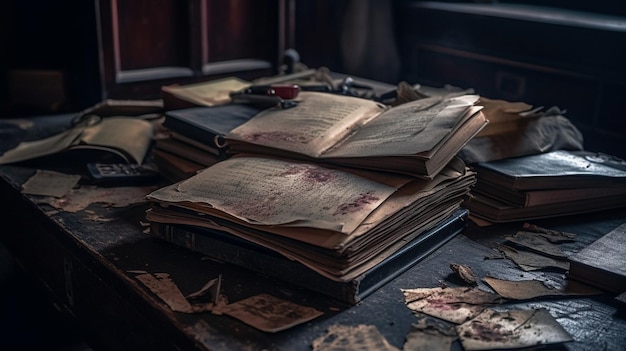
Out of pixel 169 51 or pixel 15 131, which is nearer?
pixel 15 131

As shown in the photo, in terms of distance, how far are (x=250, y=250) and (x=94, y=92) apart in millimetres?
1163

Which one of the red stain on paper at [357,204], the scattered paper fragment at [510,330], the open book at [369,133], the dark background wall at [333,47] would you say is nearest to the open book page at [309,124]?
the open book at [369,133]

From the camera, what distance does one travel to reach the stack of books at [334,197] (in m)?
0.96

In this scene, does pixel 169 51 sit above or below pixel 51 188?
above

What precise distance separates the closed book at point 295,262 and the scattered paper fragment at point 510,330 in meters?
0.14

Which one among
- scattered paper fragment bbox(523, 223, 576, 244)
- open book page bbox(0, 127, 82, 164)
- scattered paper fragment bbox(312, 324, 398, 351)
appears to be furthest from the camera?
open book page bbox(0, 127, 82, 164)

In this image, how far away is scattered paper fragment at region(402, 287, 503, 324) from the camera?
3.10 ft

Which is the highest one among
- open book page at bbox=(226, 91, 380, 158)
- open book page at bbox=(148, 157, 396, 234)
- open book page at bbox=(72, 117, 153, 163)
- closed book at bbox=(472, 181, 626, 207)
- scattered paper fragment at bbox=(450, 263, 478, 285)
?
open book page at bbox=(226, 91, 380, 158)

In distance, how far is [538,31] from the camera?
2.37 meters

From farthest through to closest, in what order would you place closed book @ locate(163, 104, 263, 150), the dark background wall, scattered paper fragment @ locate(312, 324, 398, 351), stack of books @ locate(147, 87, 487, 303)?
the dark background wall
closed book @ locate(163, 104, 263, 150)
stack of books @ locate(147, 87, 487, 303)
scattered paper fragment @ locate(312, 324, 398, 351)

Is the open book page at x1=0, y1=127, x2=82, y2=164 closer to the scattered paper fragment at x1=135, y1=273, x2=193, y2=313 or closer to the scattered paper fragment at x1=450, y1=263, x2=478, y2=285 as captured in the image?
the scattered paper fragment at x1=135, y1=273, x2=193, y2=313

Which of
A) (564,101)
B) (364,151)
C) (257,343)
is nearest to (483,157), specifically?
(364,151)

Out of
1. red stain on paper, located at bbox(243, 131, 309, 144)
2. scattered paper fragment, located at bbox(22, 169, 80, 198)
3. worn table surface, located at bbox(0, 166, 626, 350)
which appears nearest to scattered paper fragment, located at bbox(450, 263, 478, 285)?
worn table surface, located at bbox(0, 166, 626, 350)

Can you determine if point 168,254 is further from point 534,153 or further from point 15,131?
point 15,131
